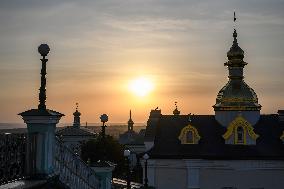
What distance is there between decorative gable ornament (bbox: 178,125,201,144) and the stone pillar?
2191 cm

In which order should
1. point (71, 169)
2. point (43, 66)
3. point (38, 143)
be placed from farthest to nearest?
point (71, 169)
point (43, 66)
point (38, 143)

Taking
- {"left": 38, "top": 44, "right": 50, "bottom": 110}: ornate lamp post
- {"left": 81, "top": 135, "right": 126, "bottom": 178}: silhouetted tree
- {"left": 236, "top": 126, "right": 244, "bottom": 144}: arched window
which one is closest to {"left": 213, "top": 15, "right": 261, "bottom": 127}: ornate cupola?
{"left": 236, "top": 126, "right": 244, "bottom": 144}: arched window

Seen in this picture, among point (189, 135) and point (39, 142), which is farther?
point (189, 135)

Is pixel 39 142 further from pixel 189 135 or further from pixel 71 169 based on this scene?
pixel 189 135

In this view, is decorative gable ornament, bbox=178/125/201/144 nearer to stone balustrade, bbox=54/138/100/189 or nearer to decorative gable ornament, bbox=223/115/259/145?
decorative gable ornament, bbox=223/115/259/145

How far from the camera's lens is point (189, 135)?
29.7 metres

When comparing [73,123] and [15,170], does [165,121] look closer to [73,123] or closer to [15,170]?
[15,170]

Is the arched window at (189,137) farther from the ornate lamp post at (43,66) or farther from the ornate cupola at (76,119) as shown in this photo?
the ornate cupola at (76,119)

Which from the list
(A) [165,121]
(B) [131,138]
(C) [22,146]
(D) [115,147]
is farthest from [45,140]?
(B) [131,138]

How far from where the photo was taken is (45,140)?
7965 mm

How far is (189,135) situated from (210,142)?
56.1 inches

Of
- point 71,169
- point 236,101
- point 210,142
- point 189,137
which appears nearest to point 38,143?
point 71,169

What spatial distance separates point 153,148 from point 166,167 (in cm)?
151

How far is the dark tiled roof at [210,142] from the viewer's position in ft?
92.2
